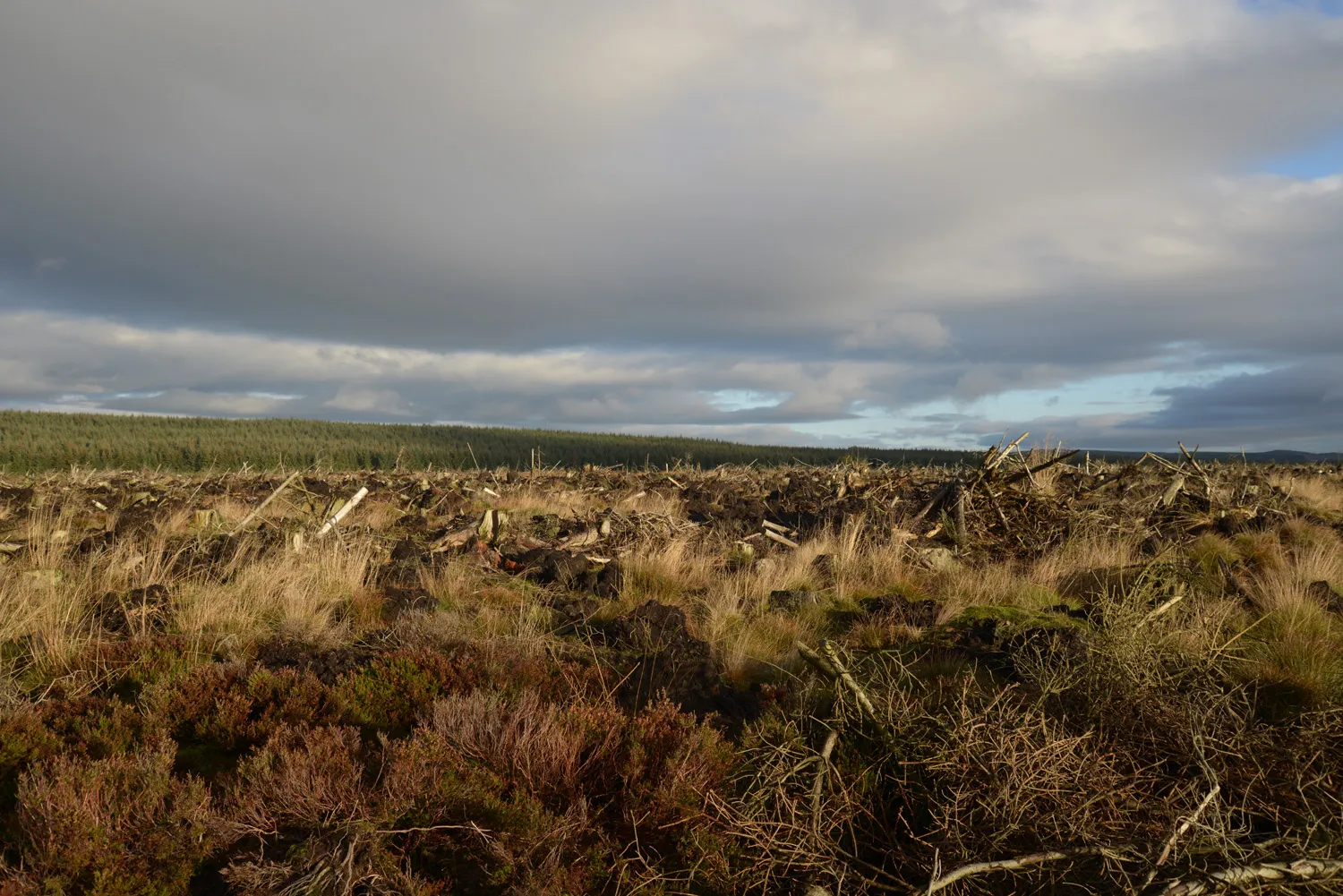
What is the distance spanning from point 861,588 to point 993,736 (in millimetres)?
4499

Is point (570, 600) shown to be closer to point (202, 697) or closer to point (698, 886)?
point (202, 697)

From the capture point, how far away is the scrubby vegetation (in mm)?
2895

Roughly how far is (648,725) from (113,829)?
217cm

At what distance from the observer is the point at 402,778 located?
314 centimetres

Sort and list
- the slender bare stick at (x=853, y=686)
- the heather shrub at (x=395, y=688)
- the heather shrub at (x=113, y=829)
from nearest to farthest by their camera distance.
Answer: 1. the heather shrub at (x=113, y=829)
2. the slender bare stick at (x=853, y=686)
3. the heather shrub at (x=395, y=688)

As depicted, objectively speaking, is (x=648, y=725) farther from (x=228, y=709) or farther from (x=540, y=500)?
(x=540, y=500)

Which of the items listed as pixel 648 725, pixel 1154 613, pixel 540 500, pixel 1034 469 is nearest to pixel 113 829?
pixel 648 725

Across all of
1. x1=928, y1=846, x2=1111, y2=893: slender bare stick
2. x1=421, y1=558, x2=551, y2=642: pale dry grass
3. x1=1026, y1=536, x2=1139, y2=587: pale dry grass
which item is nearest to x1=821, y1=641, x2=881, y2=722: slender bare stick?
x1=928, y1=846, x2=1111, y2=893: slender bare stick

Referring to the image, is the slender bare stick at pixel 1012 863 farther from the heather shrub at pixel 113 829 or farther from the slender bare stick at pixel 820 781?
the heather shrub at pixel 113 829

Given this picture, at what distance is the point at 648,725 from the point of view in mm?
3615

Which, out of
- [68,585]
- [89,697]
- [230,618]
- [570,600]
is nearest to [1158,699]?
[570,600]

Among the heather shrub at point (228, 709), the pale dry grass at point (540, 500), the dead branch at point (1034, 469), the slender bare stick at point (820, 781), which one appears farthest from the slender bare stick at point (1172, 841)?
the pale dry grass at point (540, 500)

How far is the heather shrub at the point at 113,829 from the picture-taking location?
2766 millimetres

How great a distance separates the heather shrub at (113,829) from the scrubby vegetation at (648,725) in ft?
0.04
